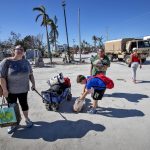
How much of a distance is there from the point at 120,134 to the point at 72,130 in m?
1.03

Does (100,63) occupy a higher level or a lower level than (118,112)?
higher

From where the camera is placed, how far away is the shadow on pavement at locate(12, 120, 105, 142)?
14.5 feet

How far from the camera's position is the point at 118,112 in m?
5.74

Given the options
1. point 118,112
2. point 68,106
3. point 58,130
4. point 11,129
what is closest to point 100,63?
point 68,106

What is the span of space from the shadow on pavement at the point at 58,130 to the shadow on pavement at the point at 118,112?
797mm

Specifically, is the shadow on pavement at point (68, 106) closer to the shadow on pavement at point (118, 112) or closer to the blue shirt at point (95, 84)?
the shadow on pavement at point (118, 112)

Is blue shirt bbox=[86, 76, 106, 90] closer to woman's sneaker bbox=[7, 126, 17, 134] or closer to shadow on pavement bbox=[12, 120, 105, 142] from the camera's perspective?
shadow on pavement bbox=[12, 120, 105, 142]

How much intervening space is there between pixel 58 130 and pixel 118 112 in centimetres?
189

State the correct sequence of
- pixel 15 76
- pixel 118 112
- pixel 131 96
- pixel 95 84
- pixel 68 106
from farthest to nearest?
pixel 131 96
pixel 68 106
pixel 118 112
pixel 95 84
pixel 15 76

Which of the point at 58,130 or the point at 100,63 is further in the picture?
the point at 100,63

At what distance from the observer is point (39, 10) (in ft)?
101

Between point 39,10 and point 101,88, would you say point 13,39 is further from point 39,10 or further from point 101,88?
point 101,88

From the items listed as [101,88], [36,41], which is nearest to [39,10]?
[36,41]

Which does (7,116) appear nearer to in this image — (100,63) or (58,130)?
(58,130)
